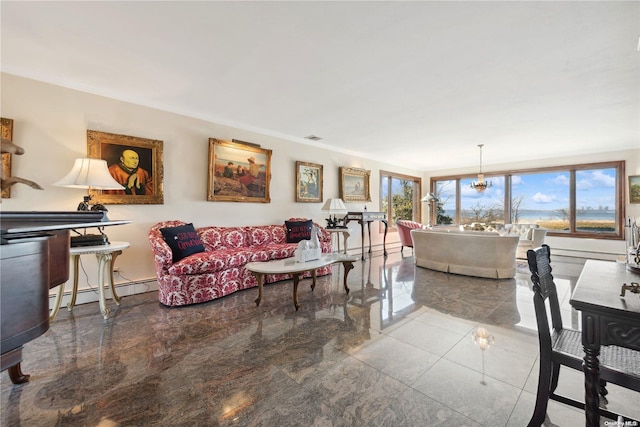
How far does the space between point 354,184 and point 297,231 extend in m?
2.47

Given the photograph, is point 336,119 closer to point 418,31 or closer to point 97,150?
point 418,31

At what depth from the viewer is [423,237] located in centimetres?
477

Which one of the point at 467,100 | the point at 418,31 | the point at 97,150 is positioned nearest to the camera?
the point at 418,31

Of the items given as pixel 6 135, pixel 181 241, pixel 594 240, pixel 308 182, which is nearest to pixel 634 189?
pixel 594 240

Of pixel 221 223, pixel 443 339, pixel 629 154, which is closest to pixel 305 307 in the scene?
pixel 443 339

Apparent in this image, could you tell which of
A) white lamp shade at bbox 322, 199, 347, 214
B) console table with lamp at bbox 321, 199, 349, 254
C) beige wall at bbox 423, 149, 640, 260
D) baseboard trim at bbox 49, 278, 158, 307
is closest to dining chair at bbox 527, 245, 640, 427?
baseboard trim at bbox 49, 278, 158, 307

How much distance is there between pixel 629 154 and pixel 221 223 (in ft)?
28.9

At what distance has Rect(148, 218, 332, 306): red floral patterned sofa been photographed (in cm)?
297

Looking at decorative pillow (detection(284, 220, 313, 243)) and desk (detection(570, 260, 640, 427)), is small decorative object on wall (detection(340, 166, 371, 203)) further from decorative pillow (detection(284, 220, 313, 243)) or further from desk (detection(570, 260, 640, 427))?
desk (detection(570, 260, 640, 427))

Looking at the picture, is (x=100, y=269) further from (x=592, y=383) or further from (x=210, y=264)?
(x=592, y=383)

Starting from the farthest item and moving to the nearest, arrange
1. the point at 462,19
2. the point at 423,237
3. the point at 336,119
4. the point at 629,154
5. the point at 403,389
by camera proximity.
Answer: the point at 629,154, the point at 423,237, the point at 336,119, the point at 462,19, the point at 403,389

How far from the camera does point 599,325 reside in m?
0.97

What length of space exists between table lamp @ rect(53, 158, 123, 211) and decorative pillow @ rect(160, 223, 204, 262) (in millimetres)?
771

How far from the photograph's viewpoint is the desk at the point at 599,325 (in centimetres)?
92
